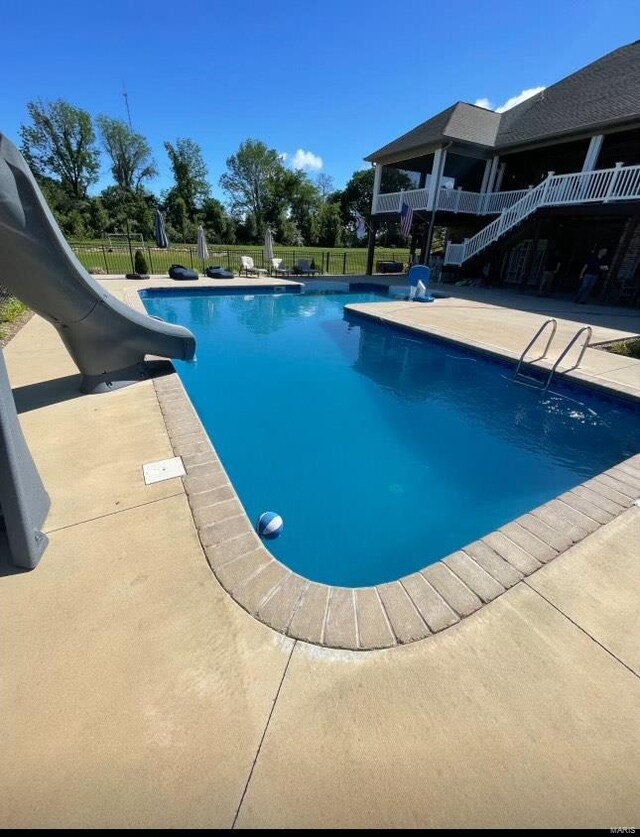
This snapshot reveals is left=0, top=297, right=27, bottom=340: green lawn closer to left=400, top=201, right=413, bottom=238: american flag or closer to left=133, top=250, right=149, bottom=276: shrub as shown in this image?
left=133, top=250, right=149, bottom=276: shrub

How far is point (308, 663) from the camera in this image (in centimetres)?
187

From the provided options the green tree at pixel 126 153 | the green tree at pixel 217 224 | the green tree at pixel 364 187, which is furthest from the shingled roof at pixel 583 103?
the green tree at pixel 126 153

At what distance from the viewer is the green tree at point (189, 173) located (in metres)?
45.4

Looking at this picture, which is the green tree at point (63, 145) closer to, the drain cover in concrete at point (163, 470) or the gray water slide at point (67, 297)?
the gray water slide at point (67, 297)

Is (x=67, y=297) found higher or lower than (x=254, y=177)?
lower

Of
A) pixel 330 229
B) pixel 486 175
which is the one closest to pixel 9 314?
pixel 486 175

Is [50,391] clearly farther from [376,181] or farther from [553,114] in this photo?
[553,114]

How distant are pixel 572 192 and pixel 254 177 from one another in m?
49.9

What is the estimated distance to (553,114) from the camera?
49.8 feet

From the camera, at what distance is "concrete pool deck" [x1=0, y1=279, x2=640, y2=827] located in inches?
55.4

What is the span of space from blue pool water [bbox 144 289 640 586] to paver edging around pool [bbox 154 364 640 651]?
900 mm

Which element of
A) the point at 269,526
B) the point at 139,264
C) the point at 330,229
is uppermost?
the point at 330,229

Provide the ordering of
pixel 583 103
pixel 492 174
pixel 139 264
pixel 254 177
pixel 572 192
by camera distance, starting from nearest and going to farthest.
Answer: pixel 572 192
pixel 583 103
pixel 139 264
pixel 492 174
pixel 254 177

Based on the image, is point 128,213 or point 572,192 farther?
point 128,213
